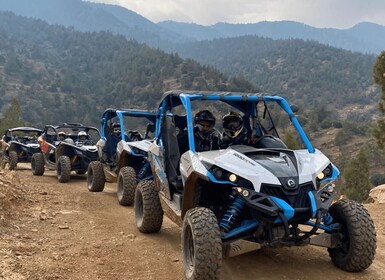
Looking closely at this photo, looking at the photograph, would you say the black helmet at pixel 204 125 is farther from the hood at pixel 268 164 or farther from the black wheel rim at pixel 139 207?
the black wheel rim at pixel 139 207

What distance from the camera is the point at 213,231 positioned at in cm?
438

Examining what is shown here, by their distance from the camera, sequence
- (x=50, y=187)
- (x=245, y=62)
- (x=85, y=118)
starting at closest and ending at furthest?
1. (x=50, y=187)
2. (x=85, y=118)
3. (x=245, y=62)

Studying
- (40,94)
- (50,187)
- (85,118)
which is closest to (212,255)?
(50,187)

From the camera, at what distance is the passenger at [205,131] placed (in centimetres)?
628

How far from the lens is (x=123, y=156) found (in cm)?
987

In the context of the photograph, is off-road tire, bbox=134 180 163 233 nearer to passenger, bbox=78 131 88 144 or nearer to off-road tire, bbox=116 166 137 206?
off-road tire, bbox=116 166 137 206

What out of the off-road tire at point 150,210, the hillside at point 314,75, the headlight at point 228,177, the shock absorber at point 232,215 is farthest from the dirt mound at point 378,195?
the hillside at point 314,75

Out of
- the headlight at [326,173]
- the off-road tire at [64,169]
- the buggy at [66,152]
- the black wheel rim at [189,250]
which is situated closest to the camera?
the black wheel rim at [189,250]

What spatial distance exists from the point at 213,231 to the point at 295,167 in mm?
1155

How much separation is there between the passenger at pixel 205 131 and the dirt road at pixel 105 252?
145 centimetres

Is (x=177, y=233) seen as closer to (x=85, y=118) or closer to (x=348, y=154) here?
(x=348, y=154)

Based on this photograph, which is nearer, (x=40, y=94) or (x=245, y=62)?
(x=40, y=94)

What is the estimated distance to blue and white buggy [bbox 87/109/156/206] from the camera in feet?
29.9

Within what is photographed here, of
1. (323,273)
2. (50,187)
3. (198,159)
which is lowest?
(50,187)
